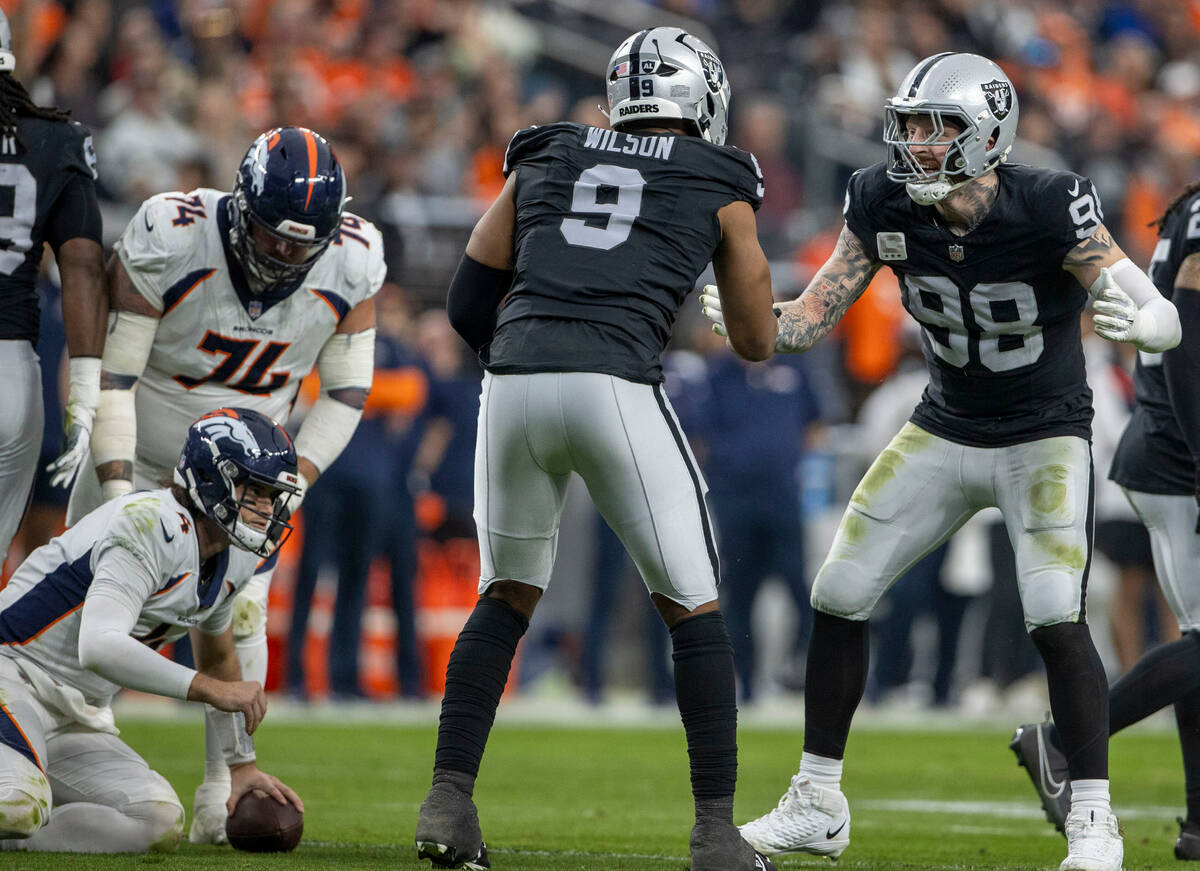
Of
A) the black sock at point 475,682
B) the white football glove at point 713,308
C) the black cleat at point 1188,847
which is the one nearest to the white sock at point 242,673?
the black sock at point 475,682

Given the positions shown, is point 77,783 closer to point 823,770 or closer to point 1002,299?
point 823,770

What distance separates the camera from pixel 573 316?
409cm

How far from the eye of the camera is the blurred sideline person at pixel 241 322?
4.91 meters

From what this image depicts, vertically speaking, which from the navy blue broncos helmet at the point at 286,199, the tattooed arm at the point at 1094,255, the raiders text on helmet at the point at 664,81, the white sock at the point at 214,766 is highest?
the raiders text on helmet at the point at 664,81

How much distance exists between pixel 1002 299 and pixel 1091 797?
1354 millimetres

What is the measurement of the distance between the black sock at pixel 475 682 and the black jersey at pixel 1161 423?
2.19 m

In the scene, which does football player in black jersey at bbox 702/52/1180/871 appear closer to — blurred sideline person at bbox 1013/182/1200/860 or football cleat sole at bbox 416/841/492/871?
blurred sideline person at bbox 1013/182/1200/860

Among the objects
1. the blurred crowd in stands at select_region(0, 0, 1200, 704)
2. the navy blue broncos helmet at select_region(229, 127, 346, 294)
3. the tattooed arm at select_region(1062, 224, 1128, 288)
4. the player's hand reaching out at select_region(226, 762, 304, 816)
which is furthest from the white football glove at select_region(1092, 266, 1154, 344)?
the blurred crowd in stands at select_region(0, 0, 1200, 704)

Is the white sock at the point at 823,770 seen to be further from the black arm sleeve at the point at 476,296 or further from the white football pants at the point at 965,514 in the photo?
the black arm sleeve at the point at 476,296

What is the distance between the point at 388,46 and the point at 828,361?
14.0 ft

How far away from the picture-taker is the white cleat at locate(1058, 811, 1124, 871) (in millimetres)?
4285

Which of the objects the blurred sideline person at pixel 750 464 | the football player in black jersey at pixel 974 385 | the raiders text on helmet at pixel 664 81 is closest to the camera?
the raiders text on helmet at pixel 664 81

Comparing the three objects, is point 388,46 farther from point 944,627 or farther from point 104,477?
point 104,477

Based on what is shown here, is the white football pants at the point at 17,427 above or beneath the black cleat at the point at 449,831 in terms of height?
above
